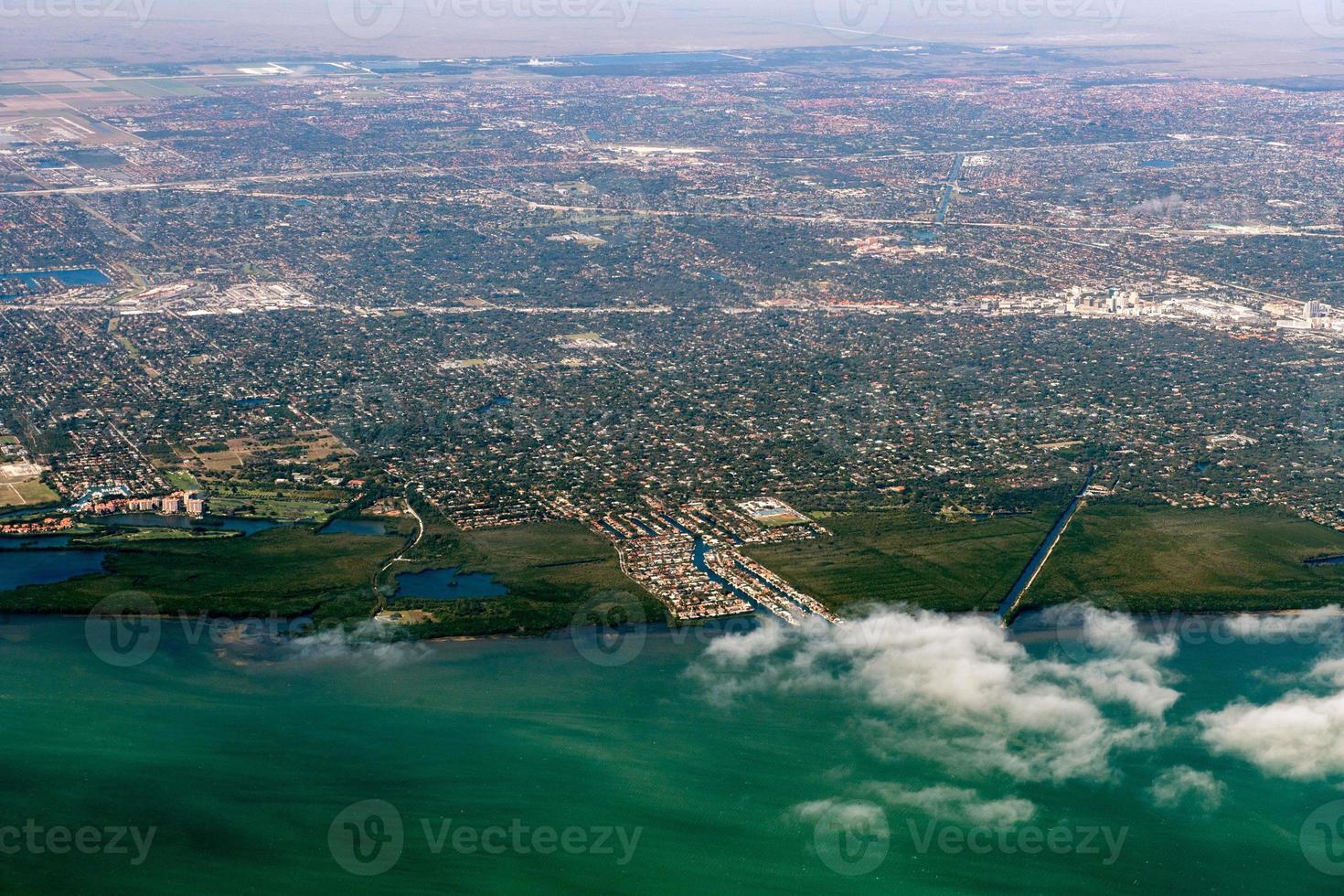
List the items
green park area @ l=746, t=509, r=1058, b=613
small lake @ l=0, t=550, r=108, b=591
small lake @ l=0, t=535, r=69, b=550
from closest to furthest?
small lake @ l=0, t=550, r=108, b=591, green park area @ l=746, t=509, r=1058, b=613, small lake @ l=0, t=535, r=69, b=550

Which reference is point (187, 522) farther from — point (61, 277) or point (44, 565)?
point (61, 277)

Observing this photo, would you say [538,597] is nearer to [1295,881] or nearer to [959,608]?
[959,608]

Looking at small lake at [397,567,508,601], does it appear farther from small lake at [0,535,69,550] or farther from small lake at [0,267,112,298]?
small lake at [0,267,112,298]

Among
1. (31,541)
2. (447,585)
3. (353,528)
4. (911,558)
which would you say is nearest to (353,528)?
(353,528)

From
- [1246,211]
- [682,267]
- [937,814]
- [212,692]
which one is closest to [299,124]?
[682,267]

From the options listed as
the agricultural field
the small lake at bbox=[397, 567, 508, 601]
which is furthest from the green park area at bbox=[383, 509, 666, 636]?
the agricultural field
